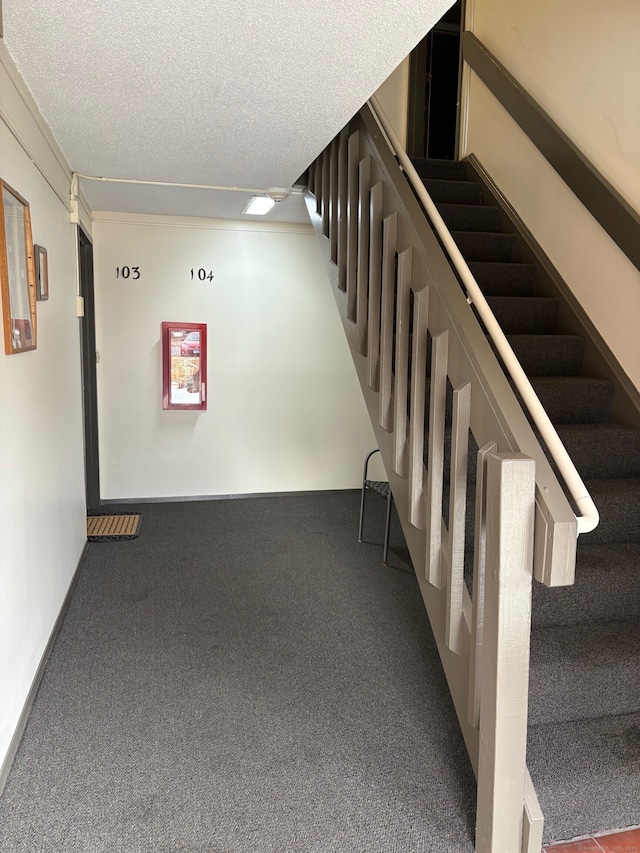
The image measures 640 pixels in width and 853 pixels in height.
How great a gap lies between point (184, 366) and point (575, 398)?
124 inches

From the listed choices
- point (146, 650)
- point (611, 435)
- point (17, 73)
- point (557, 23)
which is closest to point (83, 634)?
point (146, 650)

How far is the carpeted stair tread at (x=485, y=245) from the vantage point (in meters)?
3.57

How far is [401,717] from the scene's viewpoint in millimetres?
2287

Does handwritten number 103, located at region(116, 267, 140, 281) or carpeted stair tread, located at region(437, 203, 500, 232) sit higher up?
carpeted stair tread, located at region(437, 203, 500, 232)

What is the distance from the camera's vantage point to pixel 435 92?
5691 mm

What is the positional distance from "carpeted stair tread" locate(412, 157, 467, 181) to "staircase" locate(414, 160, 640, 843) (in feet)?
3.65

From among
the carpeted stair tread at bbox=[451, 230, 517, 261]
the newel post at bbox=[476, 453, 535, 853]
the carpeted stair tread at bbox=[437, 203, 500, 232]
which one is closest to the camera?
the newel post at bbox=[476, 453, 535, 853]

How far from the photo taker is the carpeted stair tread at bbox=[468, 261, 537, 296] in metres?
3.41

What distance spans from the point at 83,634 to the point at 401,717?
1513mm

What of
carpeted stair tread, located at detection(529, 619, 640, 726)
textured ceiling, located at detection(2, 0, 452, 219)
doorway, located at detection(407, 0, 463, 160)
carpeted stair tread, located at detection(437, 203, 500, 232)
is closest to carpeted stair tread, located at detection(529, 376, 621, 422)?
carpeted stair tread, located at detection(529, 619, 640, 726)

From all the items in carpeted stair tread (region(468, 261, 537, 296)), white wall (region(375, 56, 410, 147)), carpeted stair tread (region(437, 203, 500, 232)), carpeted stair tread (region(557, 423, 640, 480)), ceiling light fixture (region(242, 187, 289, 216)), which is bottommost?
carpeted stair tread (region(557, 423, 640, 480))

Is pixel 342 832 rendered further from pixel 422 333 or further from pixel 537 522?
pixel 422 333

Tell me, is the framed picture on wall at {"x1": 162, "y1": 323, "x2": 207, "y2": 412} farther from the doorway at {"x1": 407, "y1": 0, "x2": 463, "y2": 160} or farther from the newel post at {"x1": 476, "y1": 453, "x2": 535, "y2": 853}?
the newel post at {"x1": 476, "y1": 453, "x2": 535, "y2": 853}

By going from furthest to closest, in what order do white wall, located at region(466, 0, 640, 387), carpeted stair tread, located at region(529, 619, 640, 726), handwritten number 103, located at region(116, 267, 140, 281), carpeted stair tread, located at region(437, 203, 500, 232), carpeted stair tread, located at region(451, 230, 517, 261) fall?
handwritten number 103, located at region(116, 267, 140, 281) → carpeted stair tread, located at region(437, 203, 500, 232) → carpeted stair tread, located at region(451, 230, 517, 261) → white wall, located at region(466, 0, 640, 387) → carpeted stair tread, located at region(529, 619, 640, 726)
